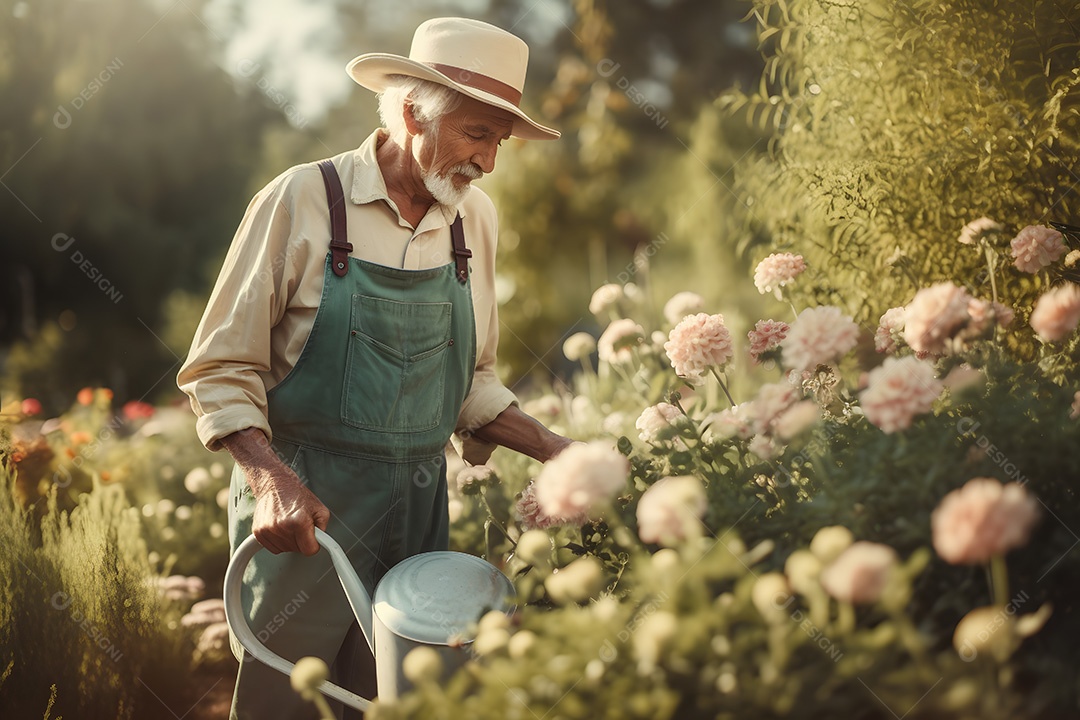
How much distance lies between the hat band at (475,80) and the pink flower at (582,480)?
1.02 meters

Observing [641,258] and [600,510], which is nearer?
[600,510]

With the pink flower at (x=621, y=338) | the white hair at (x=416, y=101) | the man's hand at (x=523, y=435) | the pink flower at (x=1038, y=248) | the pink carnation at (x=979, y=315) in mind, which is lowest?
the man's hand at (x=523, y=435)

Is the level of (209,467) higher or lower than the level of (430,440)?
lower

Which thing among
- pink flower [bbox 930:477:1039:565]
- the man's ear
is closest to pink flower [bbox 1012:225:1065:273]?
pink flower [bbox 930:477:1039:565]

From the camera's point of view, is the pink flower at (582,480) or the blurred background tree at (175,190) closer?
the pink flower at (582,480)

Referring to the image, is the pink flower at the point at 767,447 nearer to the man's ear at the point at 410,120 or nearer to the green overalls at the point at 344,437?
the green overalls at the point at 344,437

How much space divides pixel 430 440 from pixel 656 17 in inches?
430

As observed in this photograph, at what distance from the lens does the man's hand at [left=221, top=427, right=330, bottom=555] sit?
1.60 metres

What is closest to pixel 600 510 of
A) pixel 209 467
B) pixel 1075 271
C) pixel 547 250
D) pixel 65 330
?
pixel 1075 271

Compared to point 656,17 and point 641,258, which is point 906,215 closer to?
point 641,258

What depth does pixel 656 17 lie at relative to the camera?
38.7 ft

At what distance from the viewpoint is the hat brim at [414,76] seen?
74.3 inches

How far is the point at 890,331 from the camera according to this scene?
73.6 inches

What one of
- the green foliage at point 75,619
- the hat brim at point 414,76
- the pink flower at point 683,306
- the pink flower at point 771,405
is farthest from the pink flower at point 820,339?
the green foliage at point 75,619
